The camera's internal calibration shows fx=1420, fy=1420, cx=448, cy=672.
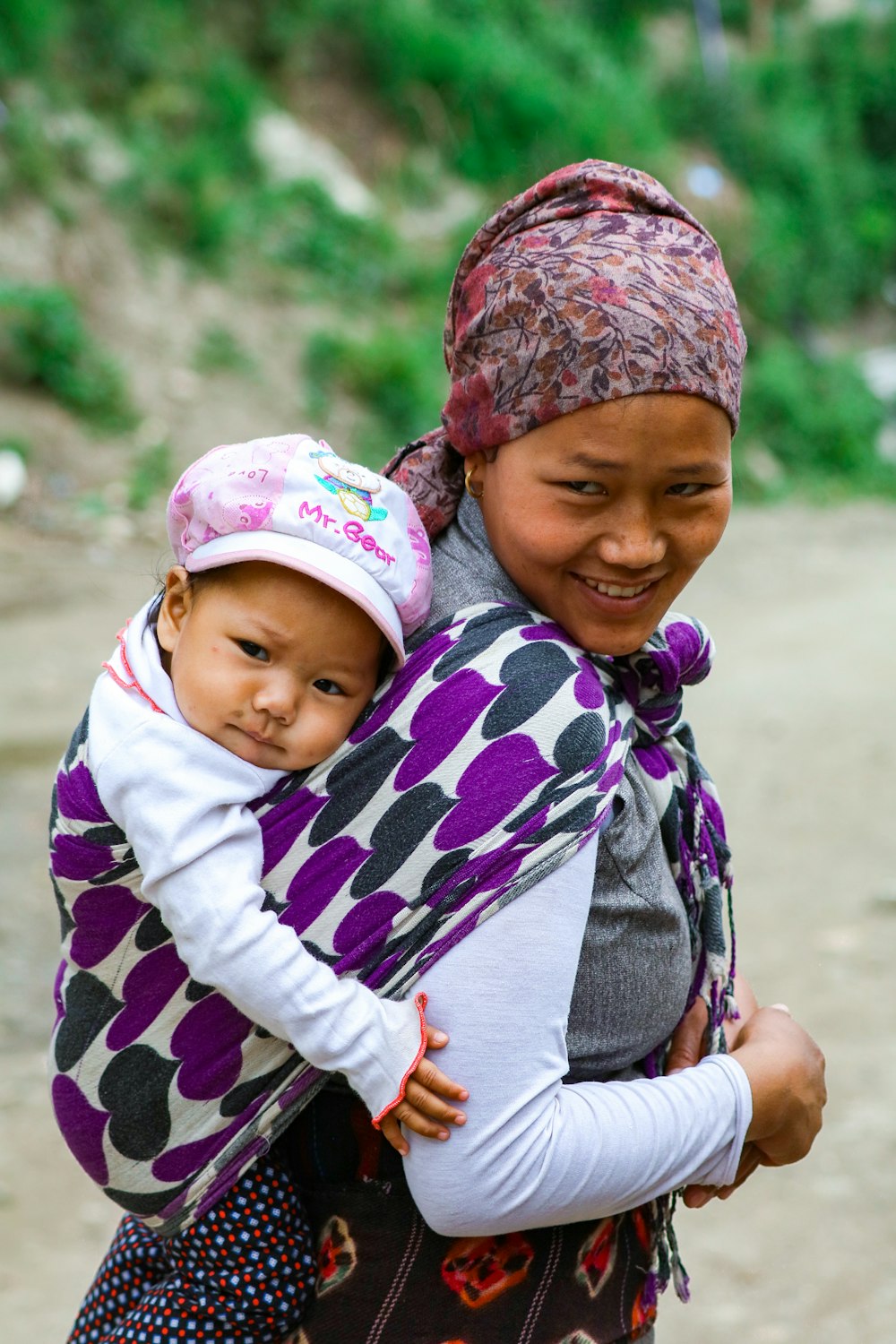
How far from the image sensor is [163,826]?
129cm

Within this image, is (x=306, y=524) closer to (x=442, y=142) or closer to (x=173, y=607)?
(x=173, y=607)

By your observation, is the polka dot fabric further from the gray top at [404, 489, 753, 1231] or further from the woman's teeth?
the woman's teeth

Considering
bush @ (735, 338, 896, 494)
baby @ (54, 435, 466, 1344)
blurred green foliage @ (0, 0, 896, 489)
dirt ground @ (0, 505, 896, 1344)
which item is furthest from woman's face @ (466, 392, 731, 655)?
bush @ (735, 338, 896, 494)

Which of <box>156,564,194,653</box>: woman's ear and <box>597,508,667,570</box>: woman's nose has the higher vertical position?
<box>597,508,667,570</box>: woman's nose

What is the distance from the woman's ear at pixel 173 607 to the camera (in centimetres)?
144

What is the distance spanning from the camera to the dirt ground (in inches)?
131

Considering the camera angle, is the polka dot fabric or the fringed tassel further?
the fringed tassel

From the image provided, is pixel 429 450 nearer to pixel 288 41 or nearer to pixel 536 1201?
pixel 536 1201

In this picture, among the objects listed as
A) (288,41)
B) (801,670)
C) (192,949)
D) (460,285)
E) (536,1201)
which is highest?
(288,41)

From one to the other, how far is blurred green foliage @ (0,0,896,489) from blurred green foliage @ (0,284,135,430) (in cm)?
2

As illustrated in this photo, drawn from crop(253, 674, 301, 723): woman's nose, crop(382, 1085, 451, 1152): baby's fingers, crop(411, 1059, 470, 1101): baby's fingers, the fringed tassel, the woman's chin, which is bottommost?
the fringed tassel

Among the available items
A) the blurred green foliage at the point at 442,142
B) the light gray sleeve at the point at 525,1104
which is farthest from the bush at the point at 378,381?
the light gray sleeve at the point at 525,1104

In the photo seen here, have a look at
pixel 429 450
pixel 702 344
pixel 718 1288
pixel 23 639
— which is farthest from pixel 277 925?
pixel 23 639

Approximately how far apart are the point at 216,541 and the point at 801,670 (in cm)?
663
